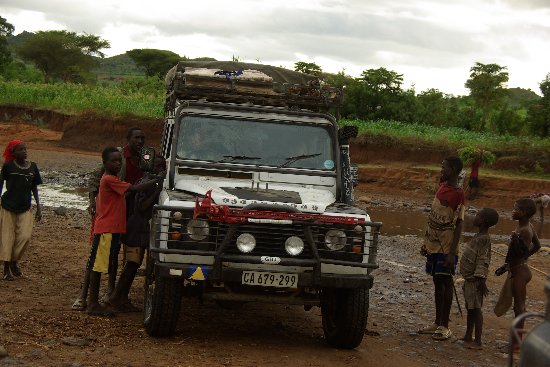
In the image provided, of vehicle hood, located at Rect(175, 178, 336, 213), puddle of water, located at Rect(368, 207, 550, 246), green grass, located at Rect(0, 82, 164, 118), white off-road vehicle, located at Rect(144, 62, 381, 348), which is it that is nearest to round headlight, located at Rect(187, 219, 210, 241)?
white off-road vehicle, located at Rect(144, 62, 381, 348)

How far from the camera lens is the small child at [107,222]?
8.09 meters

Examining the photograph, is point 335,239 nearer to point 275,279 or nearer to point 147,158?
point 275,279

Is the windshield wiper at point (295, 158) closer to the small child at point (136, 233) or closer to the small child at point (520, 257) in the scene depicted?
the small child at point (136, 233)

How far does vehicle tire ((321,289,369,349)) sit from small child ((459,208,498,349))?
4.04ft

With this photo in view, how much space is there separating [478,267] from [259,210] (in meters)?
2.44

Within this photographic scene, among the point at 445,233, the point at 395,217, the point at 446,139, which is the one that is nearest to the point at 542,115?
the point at 446,139

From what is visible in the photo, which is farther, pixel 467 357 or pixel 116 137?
pixel 116 137

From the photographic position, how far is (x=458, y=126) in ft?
157

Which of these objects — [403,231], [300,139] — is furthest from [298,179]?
[403,231]

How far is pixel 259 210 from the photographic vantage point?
22.9 feet

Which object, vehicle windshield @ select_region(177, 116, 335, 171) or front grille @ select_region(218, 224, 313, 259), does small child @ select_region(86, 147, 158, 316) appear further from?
front grille @ select_region(218, 224, 313, 259)

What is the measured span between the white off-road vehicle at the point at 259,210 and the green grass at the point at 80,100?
2810 cm

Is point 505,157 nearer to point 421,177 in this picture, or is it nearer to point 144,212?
point 421,177

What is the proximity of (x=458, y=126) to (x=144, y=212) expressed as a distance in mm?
41343
